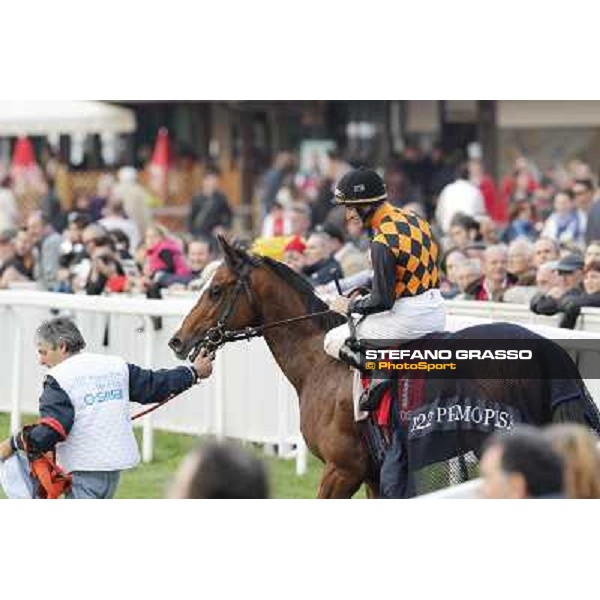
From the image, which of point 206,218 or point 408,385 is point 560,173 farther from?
point 408,385

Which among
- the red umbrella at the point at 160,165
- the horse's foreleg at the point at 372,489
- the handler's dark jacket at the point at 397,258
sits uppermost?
the red umbrella at the point at 160,165

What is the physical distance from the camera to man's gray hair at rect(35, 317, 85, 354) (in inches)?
331

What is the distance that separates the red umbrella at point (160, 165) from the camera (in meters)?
23.8

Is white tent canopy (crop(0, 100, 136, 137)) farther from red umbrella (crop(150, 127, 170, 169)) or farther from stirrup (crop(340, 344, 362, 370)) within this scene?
stirrup (crop(340, 344, 362, 370))

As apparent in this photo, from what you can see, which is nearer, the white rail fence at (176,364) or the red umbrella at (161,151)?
the white rail fence at (176,364)

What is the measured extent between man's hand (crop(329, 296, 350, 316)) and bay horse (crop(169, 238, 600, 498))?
30 centimetres

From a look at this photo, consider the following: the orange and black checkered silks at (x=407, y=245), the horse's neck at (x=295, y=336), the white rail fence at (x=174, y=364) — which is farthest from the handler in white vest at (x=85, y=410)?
the white rail fence at (x=174, y=364)

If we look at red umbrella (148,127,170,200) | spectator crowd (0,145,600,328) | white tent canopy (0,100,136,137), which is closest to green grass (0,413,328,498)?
spectator crowd (0,145,600,328)

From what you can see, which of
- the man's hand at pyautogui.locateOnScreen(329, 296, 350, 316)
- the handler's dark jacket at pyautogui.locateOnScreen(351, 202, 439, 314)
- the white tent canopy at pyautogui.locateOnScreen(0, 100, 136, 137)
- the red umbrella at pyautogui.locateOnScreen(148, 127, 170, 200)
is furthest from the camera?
the red umbrella at pyautogui.locateOnScreen(148, 127, 170, 200)

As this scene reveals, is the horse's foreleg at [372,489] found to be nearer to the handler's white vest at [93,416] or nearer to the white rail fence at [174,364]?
the handler's white vest at [93,416]

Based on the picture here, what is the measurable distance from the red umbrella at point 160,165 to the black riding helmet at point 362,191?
587 inches

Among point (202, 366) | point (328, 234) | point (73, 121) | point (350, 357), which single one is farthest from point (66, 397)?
point (73, 121)

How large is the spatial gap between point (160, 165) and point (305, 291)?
15.0 metres

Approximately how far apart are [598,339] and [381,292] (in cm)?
103
